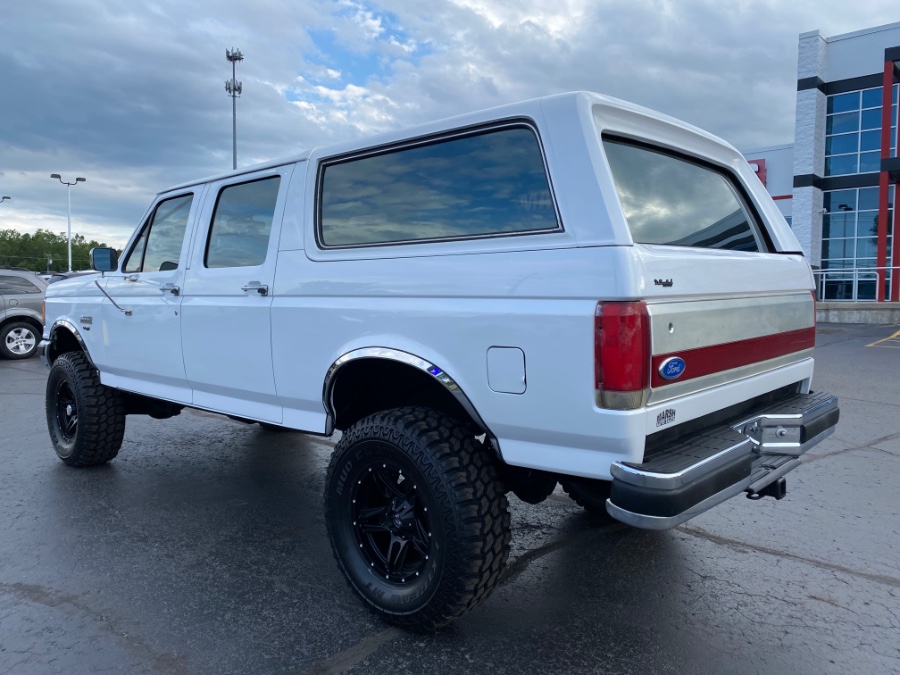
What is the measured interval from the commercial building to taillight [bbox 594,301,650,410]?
26.9m

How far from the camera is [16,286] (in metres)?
12.8

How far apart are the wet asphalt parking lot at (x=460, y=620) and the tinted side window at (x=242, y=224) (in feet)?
5.18

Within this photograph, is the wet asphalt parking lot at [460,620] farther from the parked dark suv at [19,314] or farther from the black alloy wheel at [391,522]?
the parked dark suv at [19,314]

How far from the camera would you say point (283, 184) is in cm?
365

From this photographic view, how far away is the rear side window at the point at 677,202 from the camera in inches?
112

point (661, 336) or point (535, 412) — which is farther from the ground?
point (661, 336)

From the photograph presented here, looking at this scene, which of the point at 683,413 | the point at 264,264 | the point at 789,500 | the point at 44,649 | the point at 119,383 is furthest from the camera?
the point at 119,383

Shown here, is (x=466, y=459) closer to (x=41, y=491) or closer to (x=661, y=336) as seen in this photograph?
(x=661, y=336)

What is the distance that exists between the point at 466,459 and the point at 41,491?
3589 millimetres

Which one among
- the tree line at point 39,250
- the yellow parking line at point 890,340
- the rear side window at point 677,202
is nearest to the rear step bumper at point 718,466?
the rear side window at point 677,202

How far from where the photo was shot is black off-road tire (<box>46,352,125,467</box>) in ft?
16.5

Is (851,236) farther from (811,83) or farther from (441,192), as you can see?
(441,192)

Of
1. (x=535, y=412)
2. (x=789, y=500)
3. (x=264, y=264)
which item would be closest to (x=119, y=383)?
(x=264, y=264)

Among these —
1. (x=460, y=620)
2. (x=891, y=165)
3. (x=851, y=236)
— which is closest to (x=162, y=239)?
(x=460, y=620)
